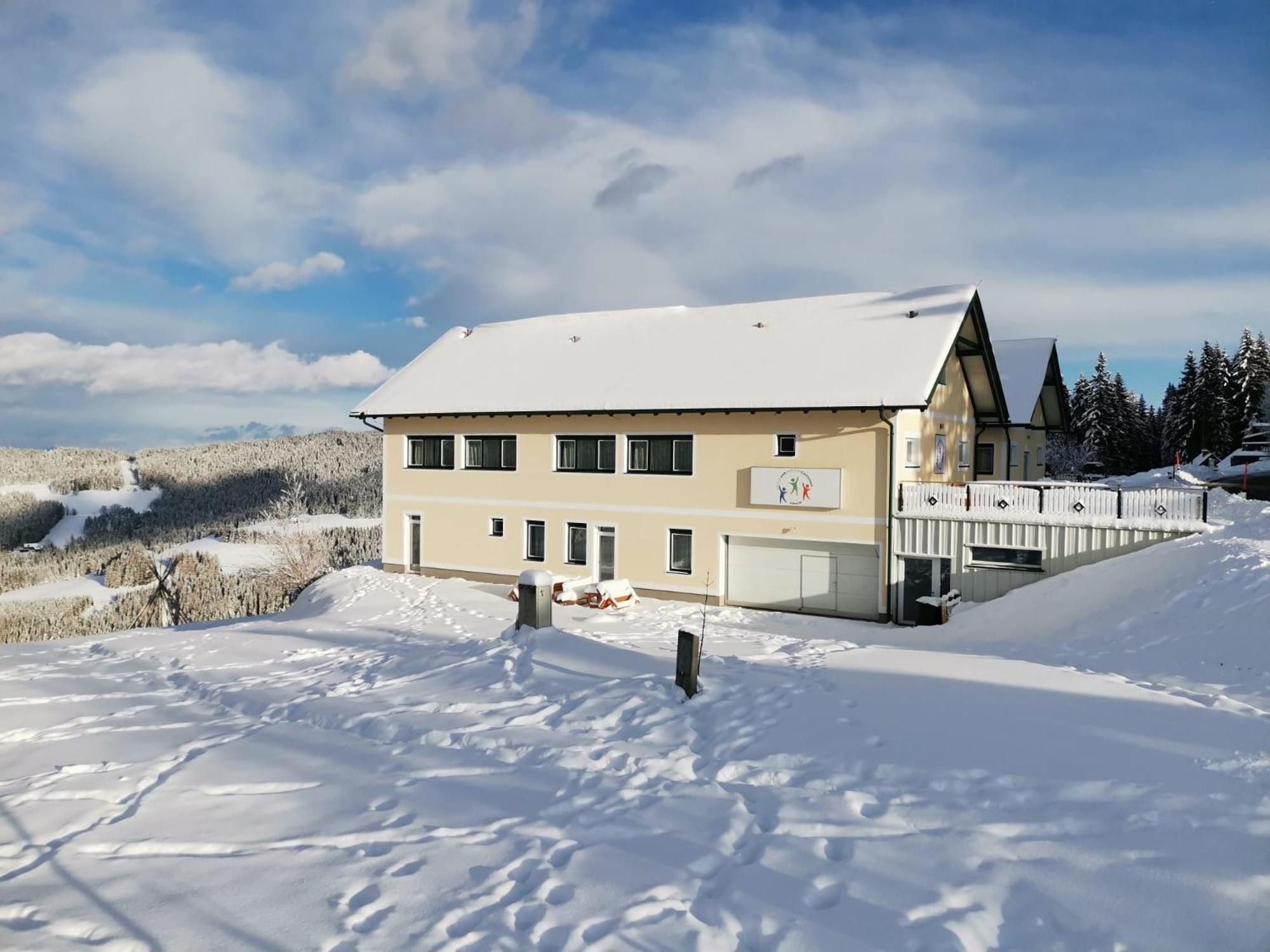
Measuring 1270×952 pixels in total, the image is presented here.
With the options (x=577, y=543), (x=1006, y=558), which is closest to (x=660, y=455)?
(x=577, y=543)

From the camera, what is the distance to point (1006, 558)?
63.7ft

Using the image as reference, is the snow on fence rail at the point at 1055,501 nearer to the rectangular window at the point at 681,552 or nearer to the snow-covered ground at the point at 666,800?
the snow-covered ground at the point at 666,800

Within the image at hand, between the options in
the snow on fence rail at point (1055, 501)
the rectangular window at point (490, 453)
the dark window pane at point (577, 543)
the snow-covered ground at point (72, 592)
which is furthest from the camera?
the snow-covered ground at point (72, 592)

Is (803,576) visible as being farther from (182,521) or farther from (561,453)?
(182,521)

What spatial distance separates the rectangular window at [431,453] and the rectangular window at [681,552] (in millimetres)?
8778

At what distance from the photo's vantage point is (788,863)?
6164mm

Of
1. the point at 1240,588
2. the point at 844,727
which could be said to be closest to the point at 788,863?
the point at 844,727

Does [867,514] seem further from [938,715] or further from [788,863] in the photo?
[788,863]

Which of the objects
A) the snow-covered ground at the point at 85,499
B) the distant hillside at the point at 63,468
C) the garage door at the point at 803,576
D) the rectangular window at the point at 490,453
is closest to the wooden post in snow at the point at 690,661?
the garage door at the point at 803,576

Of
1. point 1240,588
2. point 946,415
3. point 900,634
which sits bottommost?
point 900,634

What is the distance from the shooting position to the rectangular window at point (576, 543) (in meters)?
24.4

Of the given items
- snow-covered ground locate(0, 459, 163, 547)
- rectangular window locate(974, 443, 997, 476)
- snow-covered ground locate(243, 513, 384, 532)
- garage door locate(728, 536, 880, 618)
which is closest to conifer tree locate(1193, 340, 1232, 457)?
rectangular window locate(974, 443, 997, 476)

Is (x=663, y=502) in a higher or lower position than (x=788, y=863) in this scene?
higher

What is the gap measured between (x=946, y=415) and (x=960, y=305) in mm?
3401
